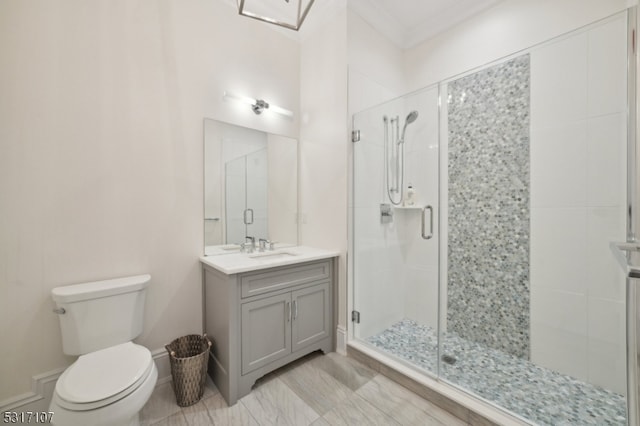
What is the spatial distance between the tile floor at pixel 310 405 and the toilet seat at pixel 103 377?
448mm

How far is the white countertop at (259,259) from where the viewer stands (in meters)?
1.64

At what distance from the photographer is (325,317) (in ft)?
7.00

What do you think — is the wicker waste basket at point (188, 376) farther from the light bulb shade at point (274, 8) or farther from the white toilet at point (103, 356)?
the light bulb shade at point (274, 8)

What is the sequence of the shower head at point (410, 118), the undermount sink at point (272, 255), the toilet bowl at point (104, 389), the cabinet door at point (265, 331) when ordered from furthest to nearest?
the shower head at point (410, 118) < the undermount sink at point (272, 255) < the cabinet door at point (265, 331) < the toilet bowl at point (104, 389)

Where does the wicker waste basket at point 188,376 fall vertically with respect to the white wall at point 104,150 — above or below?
below

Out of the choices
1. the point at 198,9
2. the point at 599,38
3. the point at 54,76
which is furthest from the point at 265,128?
the point at 599,38

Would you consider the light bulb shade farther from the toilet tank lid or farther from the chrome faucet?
the toilet tank lid

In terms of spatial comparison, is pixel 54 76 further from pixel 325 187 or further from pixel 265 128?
pixel 325 187

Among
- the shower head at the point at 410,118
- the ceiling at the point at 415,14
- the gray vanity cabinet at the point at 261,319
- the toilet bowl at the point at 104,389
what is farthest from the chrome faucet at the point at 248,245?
the ceiling at the point at 415,14

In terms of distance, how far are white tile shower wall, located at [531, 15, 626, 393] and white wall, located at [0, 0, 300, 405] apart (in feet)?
7.61

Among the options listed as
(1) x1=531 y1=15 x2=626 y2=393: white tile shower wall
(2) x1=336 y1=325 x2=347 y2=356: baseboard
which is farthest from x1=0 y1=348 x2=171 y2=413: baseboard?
(1) x1=531 y1=15 x2=626 y2=393: white tile shower wall

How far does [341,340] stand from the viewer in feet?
7.13

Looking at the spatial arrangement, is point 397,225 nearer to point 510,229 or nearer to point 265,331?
point 510,229

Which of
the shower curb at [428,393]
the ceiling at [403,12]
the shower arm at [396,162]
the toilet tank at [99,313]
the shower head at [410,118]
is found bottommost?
the shower curb at [428,393]
